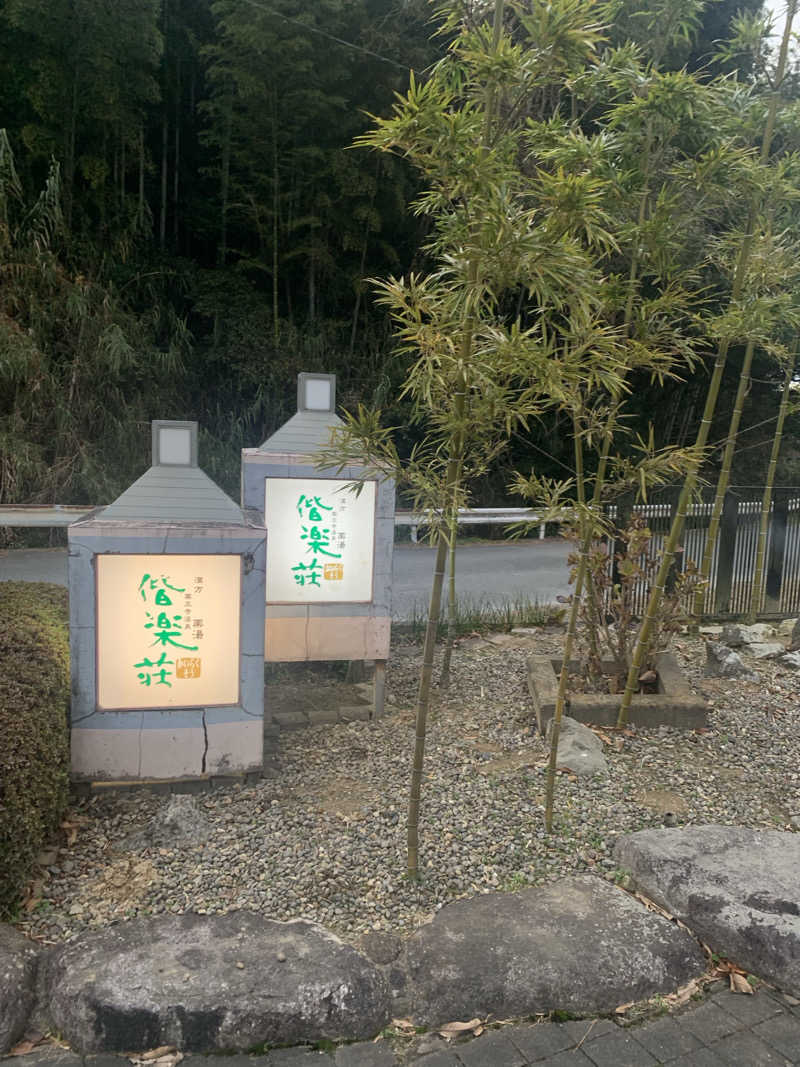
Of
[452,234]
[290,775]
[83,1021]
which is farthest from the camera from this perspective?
[290,775]

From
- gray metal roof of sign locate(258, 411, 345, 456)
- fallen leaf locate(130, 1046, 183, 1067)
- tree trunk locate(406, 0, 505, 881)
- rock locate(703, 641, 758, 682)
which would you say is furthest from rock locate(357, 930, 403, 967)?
rock locate(703, 641, 758, 682)

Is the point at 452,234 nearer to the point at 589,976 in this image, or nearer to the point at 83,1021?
the point at 589,976

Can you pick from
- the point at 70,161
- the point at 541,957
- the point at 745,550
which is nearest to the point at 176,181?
the point at 70,161

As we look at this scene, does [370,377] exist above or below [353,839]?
above

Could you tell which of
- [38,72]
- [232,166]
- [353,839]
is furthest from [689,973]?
[232,166]

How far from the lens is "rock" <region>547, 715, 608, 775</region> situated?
317cm

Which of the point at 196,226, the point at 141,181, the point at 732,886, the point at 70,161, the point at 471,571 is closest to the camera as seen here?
the point at 732,886

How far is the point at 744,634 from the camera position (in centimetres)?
502

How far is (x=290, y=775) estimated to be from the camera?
3178 millimetres

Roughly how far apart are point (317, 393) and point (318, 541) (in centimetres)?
72

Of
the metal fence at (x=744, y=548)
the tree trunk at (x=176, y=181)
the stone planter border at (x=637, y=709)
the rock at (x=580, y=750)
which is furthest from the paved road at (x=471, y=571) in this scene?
the tree trunk at (x=176, y=181)

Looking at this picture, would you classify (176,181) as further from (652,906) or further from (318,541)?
(652,906)

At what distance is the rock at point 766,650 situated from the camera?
473 centimetres

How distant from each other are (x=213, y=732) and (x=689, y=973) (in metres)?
1.78
